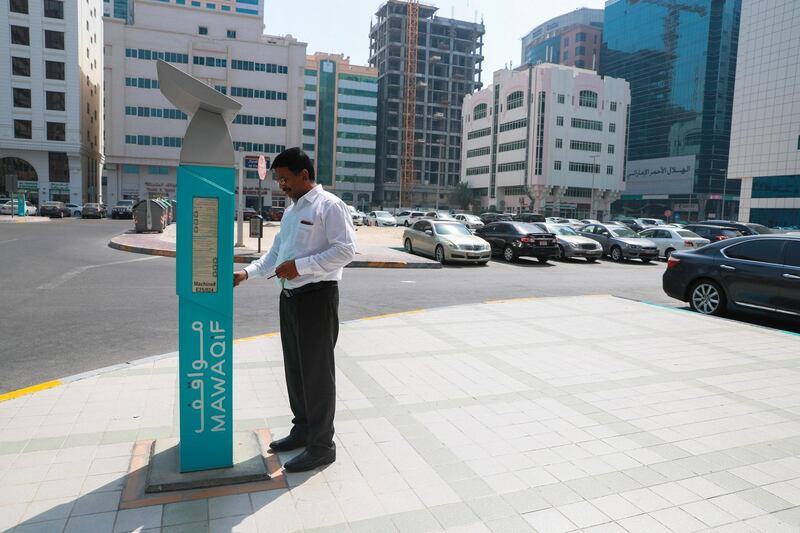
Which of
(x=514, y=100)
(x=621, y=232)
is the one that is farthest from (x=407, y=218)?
(x=514, y=100)

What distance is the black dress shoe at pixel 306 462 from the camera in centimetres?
356

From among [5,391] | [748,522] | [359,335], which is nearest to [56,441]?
[5,391]

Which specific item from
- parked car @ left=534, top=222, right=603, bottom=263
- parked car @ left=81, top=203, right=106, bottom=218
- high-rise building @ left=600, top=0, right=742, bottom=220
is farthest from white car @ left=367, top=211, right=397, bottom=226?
high-rise building @ left=600, top=0, right=742, bottom=220

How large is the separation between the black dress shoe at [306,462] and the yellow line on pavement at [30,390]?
2.71 metres

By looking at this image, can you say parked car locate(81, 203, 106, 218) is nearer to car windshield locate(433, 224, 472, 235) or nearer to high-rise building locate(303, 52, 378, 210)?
car windshield locate(433, 224, 472, 235)

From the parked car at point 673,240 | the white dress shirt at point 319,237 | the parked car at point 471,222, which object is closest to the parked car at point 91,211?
the parked car at point 471,222

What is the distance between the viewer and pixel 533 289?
13039 mm

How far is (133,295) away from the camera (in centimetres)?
1023

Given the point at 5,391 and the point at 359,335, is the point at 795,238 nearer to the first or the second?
the point at 359,335

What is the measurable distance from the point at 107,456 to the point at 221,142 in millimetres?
2152

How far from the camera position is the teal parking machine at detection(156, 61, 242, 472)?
3.23 meters

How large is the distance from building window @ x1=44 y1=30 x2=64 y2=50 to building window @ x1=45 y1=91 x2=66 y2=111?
4.47 m

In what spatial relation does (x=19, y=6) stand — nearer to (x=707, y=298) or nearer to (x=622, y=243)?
(x=622, y=243)

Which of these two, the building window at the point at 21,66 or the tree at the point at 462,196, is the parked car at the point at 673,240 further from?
the tree at the point at 462,196
